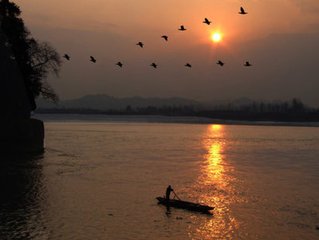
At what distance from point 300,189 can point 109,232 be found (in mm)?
19495

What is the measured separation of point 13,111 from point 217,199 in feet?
93.2

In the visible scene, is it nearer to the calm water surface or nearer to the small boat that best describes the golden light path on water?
the calm water surface

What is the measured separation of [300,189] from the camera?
3816 cm

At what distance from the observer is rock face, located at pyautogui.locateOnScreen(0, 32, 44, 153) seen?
51506 mm

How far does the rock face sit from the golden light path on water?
1952 cm

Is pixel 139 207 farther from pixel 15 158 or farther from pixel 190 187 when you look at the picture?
pixel 15 158

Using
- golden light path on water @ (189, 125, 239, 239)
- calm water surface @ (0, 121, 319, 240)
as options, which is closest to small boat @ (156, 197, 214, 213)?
calm water surface @ (0, 121, 319, 240)

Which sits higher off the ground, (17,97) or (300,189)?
(17,97)

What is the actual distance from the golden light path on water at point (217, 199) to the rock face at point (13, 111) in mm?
19520

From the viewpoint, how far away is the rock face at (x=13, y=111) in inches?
2028

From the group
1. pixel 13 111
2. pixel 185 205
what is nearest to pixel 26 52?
pixel 13 111

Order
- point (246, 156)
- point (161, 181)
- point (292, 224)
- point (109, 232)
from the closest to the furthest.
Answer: point (109, 232), point (292, 224), point (161, 181), point (246, 156)

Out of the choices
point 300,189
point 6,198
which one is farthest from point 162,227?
point 300,189

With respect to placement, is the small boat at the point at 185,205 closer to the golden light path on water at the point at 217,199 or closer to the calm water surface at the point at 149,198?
the calm water surface at the point at 149,198
